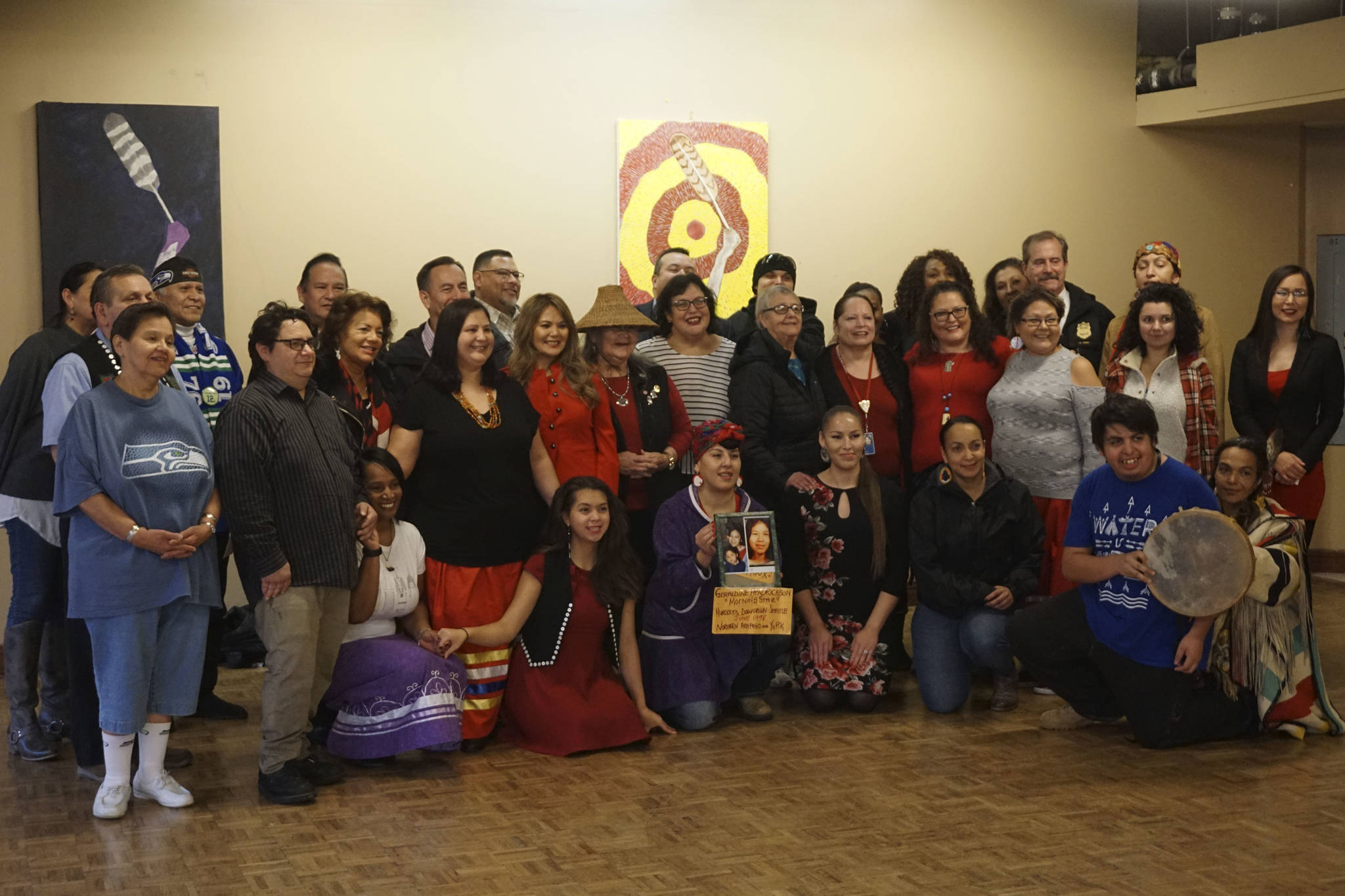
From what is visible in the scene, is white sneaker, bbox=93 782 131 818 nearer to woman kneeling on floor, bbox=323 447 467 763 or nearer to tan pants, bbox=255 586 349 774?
tan pants, bbox=255 586 349 774

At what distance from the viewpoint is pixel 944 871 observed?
133 inches

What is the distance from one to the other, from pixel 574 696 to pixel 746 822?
0.96 meters

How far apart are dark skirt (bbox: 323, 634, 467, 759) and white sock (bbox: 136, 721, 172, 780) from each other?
1.78 feet

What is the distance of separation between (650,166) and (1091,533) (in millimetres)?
3111

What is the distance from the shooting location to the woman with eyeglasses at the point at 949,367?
5.22 m

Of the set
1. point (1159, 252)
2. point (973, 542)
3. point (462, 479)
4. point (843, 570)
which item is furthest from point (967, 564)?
point (462, 479)

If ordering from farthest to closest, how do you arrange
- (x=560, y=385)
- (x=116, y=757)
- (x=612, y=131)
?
(x=612, y=131)
(x=560, y=385)
(x=116, y=757)

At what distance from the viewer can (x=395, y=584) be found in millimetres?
4340

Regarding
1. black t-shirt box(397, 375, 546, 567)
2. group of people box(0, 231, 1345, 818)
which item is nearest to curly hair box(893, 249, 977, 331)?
group of people box(0, 231, 1345, 818)

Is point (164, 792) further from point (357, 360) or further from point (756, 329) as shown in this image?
point (756, 329)

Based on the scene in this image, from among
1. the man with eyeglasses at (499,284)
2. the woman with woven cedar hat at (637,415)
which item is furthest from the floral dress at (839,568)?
the man with eyeglasses at (499,284)

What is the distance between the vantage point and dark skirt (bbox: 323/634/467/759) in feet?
14.0

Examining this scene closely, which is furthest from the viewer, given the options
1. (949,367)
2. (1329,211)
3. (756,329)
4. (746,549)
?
(1329,211)

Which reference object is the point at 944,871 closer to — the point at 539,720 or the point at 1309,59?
the point at 539,720
